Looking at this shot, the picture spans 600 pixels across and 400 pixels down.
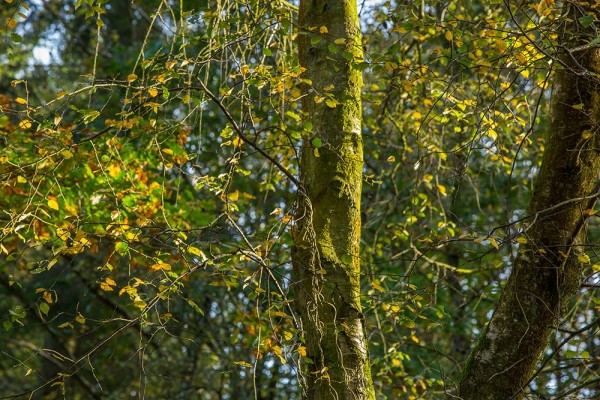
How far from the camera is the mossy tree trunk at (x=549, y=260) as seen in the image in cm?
297

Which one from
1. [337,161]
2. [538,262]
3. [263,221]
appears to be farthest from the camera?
[263,221]

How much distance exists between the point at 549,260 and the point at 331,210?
2.93 feet

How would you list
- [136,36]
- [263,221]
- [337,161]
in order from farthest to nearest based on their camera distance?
[136,36] → [263,221] → [337,161]

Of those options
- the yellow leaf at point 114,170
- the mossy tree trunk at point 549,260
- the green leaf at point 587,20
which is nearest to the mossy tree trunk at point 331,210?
the mossy tree trunk at point 549,260

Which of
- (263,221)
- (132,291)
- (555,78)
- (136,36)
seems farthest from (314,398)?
(136,36)

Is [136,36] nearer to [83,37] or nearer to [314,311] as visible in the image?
[83,37]

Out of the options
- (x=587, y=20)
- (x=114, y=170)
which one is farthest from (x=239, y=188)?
(x=587, y=20)

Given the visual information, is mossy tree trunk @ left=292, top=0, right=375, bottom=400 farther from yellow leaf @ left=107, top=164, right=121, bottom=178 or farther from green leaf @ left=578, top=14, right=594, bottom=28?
yellow leaf @ left=107, top=164, right=121, bottom=178

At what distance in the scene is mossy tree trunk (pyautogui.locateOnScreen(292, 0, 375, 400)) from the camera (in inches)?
118

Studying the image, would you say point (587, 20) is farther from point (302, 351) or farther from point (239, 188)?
point (239, 188)

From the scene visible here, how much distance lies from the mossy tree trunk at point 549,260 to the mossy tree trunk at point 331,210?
506 mm

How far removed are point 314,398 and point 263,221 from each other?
5.15 meters

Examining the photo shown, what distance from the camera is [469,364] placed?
307 centimetres

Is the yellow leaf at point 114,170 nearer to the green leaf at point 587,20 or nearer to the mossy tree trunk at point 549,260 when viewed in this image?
the mossy tree trunk at point 549,260
